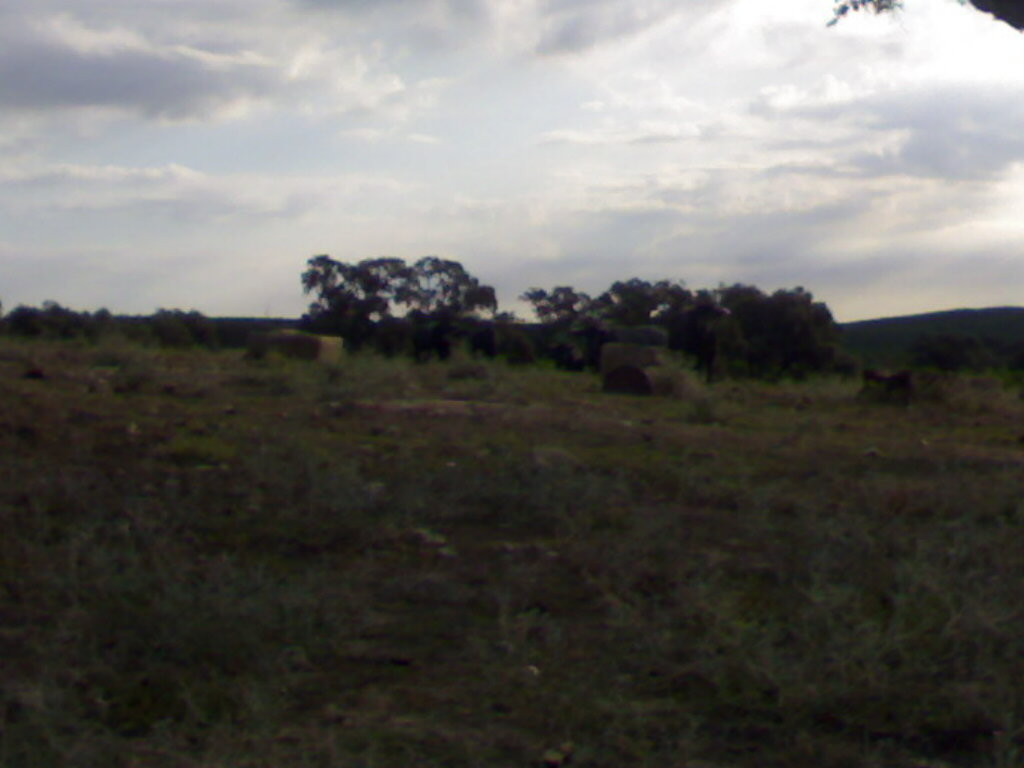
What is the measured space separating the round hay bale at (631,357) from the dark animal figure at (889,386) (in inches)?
101

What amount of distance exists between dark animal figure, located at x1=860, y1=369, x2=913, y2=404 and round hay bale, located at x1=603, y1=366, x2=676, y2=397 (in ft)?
7.76

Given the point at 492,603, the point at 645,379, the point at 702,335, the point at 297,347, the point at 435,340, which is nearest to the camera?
the point at 492,603

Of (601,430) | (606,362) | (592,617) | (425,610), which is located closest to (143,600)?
(425,610)

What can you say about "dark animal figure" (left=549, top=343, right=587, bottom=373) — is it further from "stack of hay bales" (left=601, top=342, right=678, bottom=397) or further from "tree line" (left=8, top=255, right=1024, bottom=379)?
"stack of hay bales" (left=601, top=342, right=678, bottom=397)

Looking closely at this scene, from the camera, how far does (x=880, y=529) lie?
15.5ft

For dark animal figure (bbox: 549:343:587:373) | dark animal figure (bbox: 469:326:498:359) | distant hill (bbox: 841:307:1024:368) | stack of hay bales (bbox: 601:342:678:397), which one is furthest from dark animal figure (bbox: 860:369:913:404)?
distant hill (bbox: 841:307:1024:368)

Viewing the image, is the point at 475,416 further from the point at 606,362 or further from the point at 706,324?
the point at 706,324

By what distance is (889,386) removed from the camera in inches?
506

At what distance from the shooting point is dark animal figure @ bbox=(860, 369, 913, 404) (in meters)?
12.6

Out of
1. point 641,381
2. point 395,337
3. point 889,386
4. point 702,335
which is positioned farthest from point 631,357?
point 395,337

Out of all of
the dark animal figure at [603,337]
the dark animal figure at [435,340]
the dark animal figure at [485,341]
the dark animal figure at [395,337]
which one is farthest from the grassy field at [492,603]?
the dark animal figure at [395,337]

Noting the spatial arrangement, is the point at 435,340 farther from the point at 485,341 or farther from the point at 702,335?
the point at 702,335

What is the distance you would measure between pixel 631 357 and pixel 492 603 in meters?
11.6

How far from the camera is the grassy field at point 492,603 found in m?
3.02
